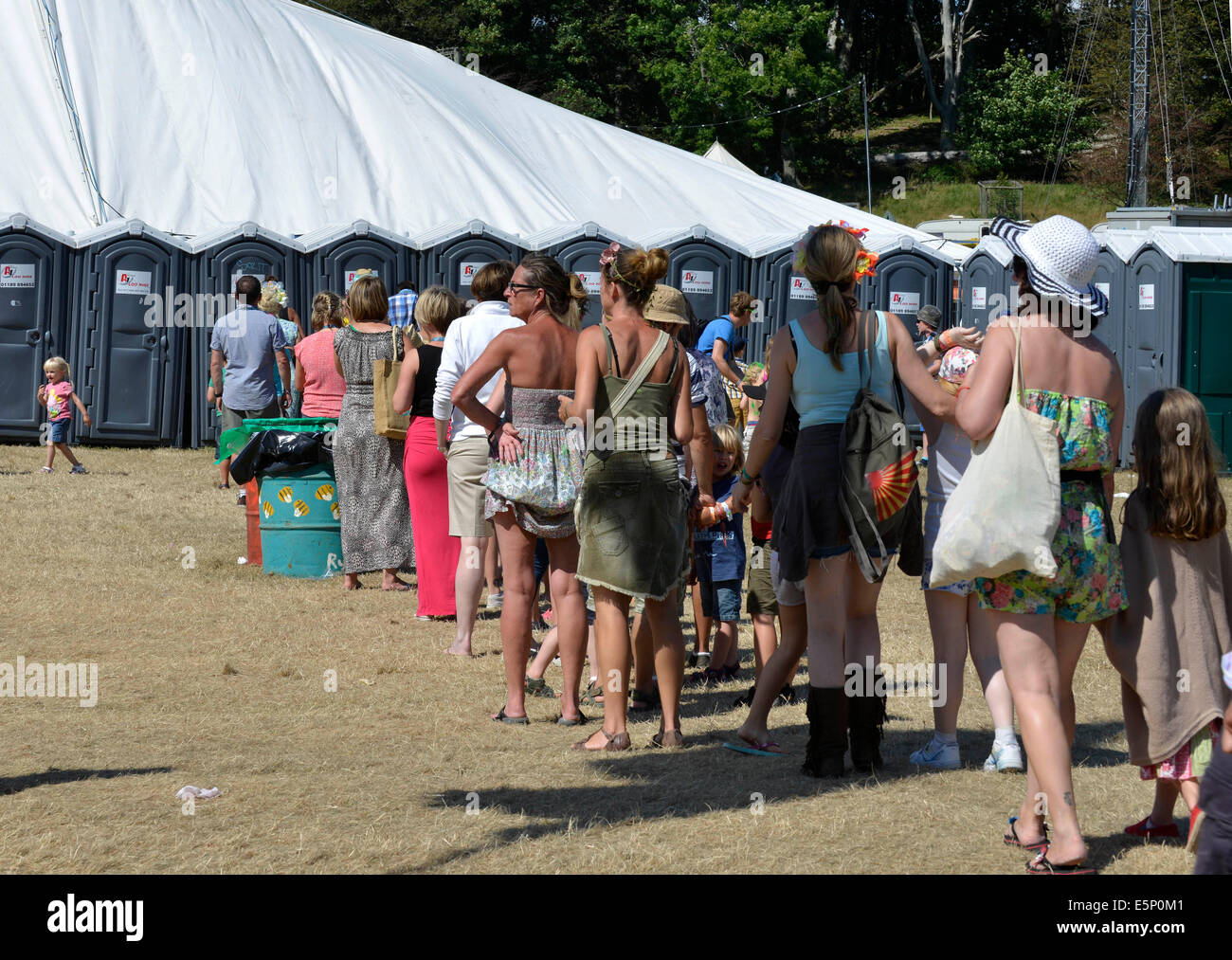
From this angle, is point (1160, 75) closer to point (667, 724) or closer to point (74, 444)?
point (74, 444)

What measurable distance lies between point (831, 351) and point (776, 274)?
46.7ft

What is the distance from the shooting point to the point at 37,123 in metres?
20.7

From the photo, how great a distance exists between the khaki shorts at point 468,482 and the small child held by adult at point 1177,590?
367 cm

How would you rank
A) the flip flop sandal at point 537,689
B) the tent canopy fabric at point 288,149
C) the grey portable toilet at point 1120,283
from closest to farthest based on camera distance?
the flip flop sandal at point 537,689 < the grey portable toilet at point 1120,283 < the tent canopy fabric at point 288,149

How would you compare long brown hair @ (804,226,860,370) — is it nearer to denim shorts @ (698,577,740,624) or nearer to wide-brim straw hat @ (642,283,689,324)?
wide-brim straw hat @ (642,283,689,324)

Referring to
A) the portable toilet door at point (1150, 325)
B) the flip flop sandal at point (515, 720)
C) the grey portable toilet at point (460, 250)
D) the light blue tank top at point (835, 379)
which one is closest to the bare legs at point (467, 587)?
the flip flop sandal at point (515, 720)

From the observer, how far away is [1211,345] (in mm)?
15727

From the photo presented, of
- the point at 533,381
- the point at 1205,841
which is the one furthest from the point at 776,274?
the point at 1205,841

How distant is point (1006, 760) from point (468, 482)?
10.1 feet

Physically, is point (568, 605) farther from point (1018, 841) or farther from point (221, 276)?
point (221, 276)

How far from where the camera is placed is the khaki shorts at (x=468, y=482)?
7289 millimetres

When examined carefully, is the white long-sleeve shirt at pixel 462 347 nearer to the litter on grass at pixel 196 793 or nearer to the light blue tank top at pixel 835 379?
the light blue tank top at pixel 835 379

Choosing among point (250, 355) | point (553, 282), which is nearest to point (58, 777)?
point (553, 282)

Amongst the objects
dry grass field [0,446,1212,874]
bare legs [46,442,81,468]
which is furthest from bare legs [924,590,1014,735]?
bare legs [46,442,81,468]
